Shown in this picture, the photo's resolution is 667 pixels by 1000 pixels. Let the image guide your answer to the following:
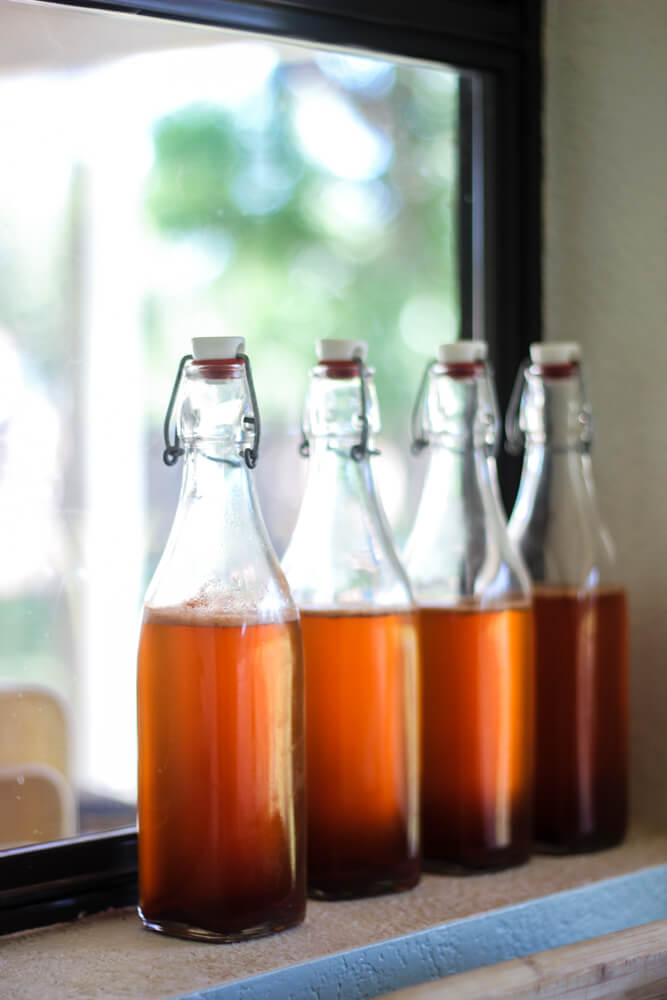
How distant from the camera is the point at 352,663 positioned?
2.21 feet

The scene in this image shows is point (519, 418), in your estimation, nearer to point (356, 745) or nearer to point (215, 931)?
point (356, 745)

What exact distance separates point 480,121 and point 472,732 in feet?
1.68

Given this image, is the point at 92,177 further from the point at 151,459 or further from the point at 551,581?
the point at 551,581

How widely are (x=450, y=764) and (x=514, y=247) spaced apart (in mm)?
450

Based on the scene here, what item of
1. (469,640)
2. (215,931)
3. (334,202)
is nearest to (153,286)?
(334,202)

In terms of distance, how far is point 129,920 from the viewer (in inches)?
26.7

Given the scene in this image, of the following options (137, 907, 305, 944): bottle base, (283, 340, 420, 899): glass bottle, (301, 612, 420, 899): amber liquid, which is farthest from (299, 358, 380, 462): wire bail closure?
(137, 907, 305, 944): bottle base

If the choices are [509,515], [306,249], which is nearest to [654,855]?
[509,515]

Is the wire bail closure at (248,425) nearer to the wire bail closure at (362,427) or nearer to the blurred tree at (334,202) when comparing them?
the wire bail closure at (362,427)

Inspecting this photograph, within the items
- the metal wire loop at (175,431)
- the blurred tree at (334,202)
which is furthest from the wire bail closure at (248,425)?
the blurred tree at (334,202)

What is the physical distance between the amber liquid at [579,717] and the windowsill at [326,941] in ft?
0.12

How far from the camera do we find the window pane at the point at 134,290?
0.78 metres

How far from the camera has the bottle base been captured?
0.61 meters

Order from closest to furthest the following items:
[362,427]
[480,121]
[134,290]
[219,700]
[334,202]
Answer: [219,700]
[362,427]
[480,121]
[134,290]
[334,202]
